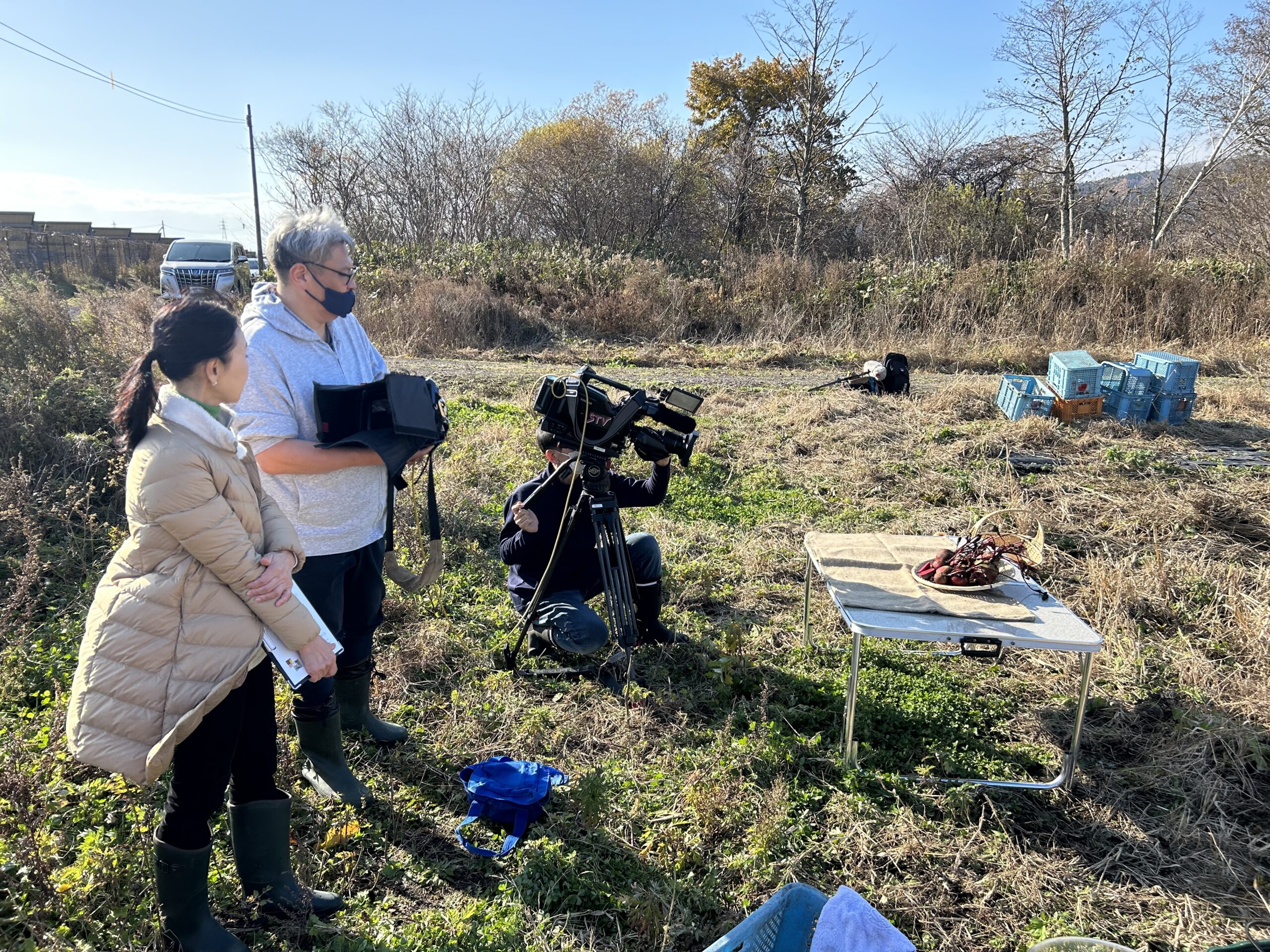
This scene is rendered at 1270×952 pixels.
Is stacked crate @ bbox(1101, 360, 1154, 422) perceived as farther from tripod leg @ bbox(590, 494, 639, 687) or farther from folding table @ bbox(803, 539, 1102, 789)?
tripod leg @ bbox(590, 494, 639, 687)

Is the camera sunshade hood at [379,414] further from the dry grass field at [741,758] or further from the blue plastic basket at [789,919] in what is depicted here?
the blue plastic basket at [789,919]

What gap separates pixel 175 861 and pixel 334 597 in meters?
0.92

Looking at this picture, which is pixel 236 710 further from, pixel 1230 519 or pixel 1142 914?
pixel 1230 519

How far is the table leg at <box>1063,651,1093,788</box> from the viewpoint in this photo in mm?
2846

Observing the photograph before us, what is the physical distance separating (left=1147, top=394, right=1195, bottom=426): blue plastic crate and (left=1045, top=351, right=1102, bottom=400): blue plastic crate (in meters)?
0.59

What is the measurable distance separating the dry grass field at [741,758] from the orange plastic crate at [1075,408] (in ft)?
6.60

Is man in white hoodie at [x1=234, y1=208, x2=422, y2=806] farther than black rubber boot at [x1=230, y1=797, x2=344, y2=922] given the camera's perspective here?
Yes

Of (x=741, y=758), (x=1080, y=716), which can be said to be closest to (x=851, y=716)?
(x=741, y=758)


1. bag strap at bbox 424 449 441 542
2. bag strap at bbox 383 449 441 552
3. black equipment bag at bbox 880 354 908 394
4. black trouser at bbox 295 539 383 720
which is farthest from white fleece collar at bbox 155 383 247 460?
black equipment bag at bbox 880 354 908 394

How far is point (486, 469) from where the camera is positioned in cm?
647

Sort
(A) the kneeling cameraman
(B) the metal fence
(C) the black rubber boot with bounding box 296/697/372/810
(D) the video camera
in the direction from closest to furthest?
(C) the black rubber boot with bounding box 296/697/372/810 → (D) the video camera → (A) the kneeling cameraman → (B) the metal fence

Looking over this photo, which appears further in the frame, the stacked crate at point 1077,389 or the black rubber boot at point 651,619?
the stacked crate at point 1077,389

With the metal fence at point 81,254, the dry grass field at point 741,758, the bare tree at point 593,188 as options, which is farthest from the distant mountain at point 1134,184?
the metal fence at point 81,254

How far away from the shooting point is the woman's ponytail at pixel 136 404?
1889mm
